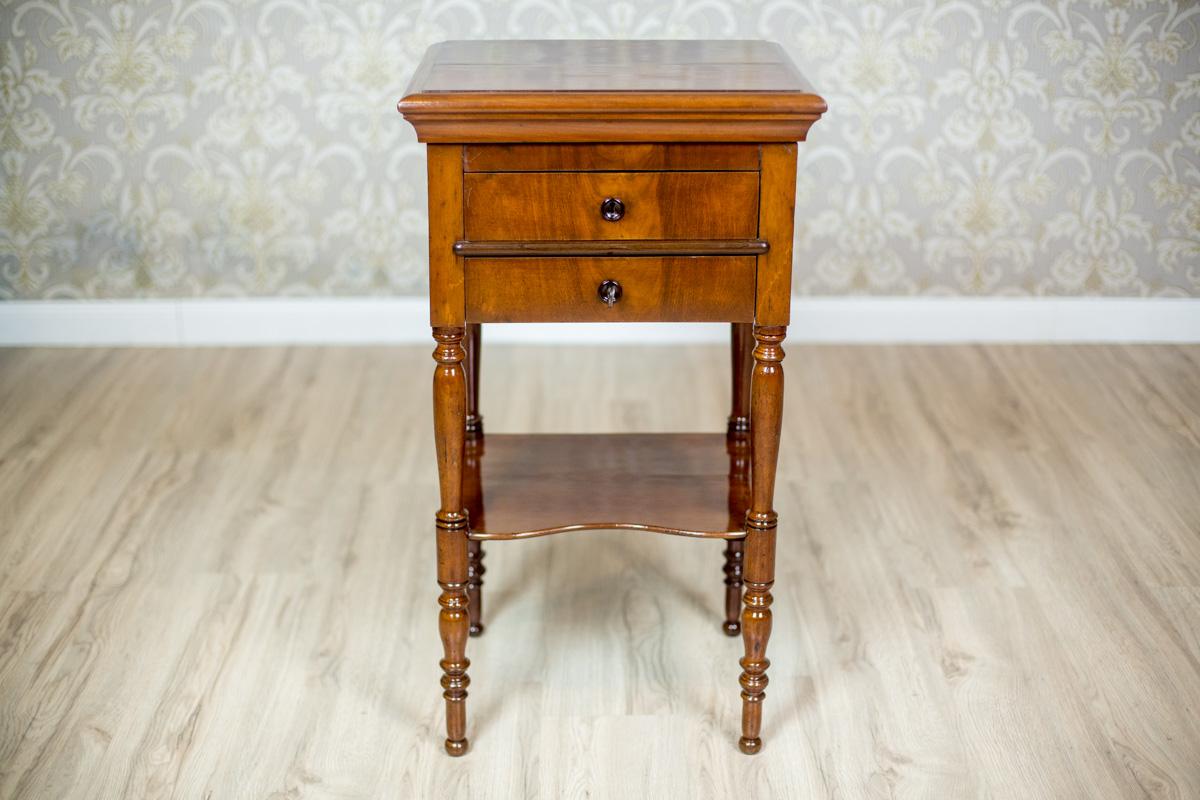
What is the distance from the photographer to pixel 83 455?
2840mm

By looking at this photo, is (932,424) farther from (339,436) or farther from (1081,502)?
(339,436)

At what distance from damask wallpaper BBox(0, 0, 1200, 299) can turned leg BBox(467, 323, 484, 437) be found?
4.29 ft

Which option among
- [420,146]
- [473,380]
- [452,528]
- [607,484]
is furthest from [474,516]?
[420,146]

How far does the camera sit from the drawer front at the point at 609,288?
1.69 m

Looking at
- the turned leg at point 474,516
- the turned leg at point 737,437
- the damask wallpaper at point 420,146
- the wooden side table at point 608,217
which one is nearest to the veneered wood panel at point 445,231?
the wooden side table at point 608,217

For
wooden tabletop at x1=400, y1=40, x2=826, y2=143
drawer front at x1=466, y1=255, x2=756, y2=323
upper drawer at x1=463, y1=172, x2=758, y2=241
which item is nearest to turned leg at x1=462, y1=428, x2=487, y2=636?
drawer front at x1=466, y1=255, x2=756, y2=323

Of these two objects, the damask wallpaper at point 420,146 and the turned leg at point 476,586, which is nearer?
the turned leg at point 476,586

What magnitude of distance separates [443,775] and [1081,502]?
4.60 ft

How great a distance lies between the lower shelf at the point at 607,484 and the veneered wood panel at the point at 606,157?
49cm

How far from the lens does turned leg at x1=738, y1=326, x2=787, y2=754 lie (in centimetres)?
173

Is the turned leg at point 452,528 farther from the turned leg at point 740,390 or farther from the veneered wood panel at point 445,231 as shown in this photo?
the turned leg at point 740,390

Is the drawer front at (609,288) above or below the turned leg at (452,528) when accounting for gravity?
above

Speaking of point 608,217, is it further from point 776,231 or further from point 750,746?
point 750,746

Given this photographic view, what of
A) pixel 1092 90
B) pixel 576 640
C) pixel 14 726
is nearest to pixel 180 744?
pixel 14 726
